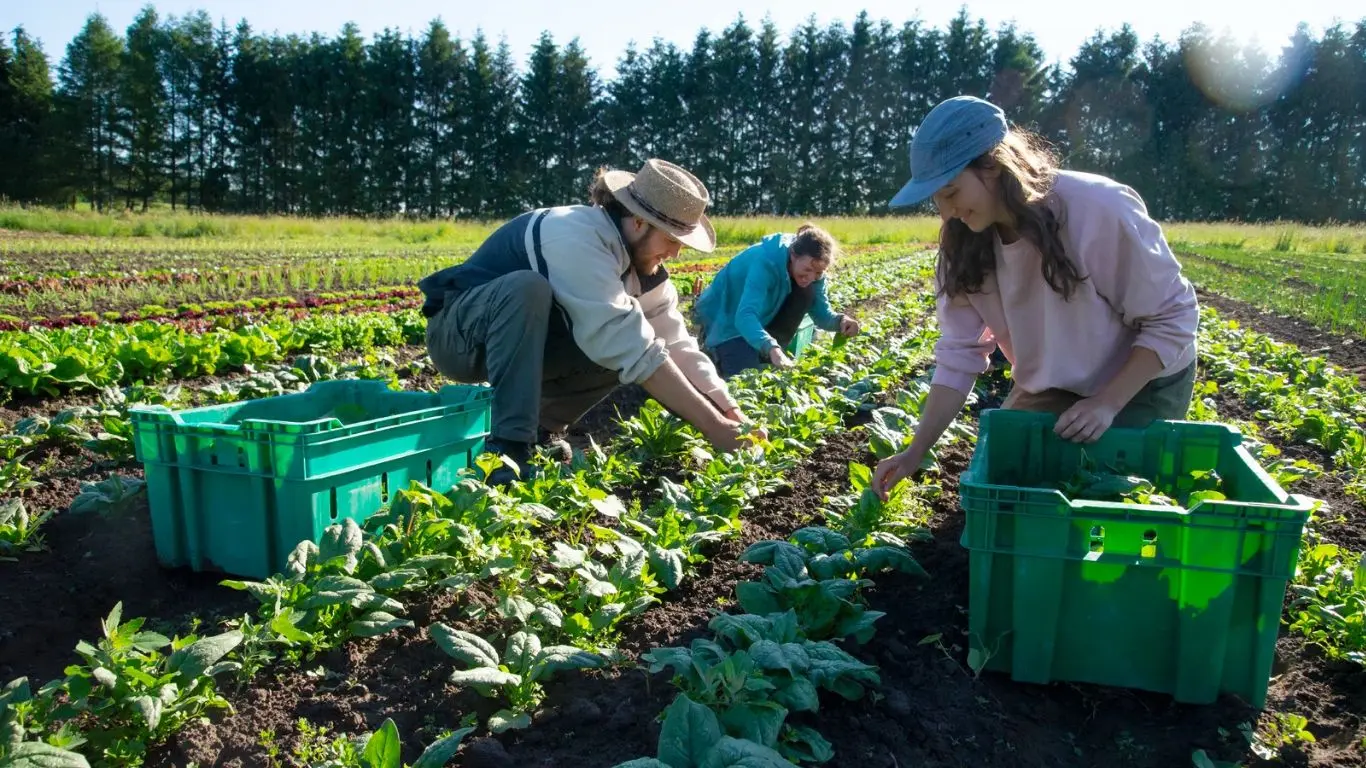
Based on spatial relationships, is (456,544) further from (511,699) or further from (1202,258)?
(1202,258)

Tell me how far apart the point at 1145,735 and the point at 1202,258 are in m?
25.9

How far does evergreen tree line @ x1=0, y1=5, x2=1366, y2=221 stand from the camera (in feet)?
155

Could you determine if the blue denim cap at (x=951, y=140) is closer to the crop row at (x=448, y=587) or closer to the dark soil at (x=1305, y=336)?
the crop row at (x=448, y=587)

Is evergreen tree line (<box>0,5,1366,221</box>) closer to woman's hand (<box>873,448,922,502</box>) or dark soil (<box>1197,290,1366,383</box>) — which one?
dark soil (<box>1197,290,1366,383</box>)

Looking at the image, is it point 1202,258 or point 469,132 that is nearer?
point 1202,258

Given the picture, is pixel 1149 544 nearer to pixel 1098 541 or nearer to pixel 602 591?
pixel 1098 541

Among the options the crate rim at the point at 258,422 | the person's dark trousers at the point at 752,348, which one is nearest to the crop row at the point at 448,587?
the crate rim at the point at 258,422

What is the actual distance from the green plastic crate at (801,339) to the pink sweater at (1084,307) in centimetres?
400

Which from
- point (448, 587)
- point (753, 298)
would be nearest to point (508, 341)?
point (448, 587)

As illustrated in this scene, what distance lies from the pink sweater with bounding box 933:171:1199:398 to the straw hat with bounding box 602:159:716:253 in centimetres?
100

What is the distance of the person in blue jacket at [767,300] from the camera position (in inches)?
233

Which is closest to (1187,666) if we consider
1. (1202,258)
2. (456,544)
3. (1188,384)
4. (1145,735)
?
(1145,735)

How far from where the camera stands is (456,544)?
2643 millimetres

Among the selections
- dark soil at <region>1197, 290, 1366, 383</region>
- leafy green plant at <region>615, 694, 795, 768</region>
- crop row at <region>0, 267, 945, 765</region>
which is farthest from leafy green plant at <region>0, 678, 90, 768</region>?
dark soil at <region>1197, 290, 1366, 383</region>
